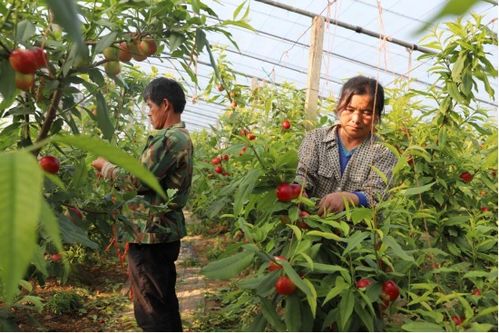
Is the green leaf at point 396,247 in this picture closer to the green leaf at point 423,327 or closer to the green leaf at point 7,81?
the green leaf at point 423,327

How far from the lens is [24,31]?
108 cm

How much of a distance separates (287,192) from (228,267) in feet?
1.01

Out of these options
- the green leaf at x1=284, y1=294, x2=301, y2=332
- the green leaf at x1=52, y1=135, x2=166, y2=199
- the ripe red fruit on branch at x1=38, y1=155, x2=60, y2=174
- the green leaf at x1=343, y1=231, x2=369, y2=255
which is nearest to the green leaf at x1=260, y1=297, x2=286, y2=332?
the green leaf at x1=284, y1=294, x2=301, y2=332

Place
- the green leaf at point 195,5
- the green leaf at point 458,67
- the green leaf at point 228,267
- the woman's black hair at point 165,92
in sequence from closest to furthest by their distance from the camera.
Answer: the green leaf at point 228,267 → the green leaf at point 195,5 → the green leaf at point 458,67 → the woman's black hair at point 165,92

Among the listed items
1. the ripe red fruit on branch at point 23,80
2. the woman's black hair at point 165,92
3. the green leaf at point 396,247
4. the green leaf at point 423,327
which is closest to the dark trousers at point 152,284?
the woman's black hair at point 165,92

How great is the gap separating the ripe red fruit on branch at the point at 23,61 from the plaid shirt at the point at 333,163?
36.3 inches

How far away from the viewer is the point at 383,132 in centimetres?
216

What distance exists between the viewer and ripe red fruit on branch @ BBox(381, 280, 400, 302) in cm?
111

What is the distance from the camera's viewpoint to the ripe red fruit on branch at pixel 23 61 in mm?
992

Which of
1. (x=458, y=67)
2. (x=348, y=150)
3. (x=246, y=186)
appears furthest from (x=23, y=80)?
(x=458, y=67)

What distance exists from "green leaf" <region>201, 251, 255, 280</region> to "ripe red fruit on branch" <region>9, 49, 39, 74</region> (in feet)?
2.00

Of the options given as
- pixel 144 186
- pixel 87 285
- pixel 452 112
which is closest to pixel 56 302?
pixel 87 285

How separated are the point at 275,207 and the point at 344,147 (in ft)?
1.92

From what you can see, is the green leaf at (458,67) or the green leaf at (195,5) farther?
the green leaf at (458,67)
